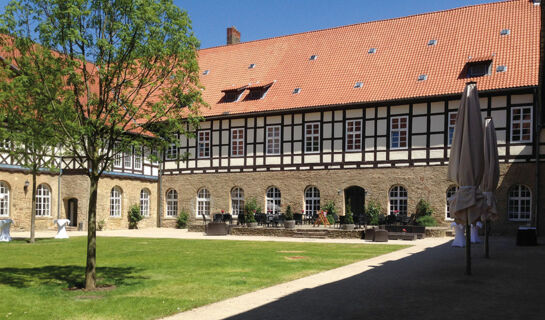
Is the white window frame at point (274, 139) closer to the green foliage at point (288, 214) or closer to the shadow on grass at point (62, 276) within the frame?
the green foliage at point (288, 214)

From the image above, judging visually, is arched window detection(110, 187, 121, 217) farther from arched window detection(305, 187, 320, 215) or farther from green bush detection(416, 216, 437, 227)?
green bush detection(416, 216, 437, 227)

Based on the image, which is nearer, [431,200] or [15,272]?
[15,272]

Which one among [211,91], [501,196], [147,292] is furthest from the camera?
[211,91]

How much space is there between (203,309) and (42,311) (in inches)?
86.0

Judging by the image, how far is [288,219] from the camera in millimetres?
27375

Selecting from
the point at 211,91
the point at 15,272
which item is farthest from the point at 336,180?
the point at 15,272

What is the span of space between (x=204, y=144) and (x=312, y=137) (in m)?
6.88

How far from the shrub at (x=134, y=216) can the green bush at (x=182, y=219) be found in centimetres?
224

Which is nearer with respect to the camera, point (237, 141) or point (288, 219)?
point (288, 219)

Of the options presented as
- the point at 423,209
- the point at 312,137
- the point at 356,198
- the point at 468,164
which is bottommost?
the point at 423,209

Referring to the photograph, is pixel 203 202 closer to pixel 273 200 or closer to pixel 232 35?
pixel 273 200

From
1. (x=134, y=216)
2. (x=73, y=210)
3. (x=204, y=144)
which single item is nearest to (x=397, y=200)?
(x=204, y=144)

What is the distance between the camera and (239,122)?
3044cm

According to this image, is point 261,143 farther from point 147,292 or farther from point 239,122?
point 147,292
